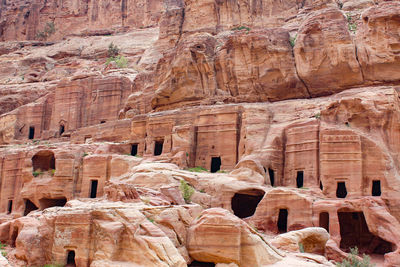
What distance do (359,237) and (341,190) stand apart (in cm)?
320

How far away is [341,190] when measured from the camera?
30828mm

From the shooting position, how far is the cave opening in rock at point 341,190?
30.5 m

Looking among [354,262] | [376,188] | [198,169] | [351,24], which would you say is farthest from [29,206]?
[351,24]

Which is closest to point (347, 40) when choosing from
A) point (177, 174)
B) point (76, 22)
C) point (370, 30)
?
point (370, 30)

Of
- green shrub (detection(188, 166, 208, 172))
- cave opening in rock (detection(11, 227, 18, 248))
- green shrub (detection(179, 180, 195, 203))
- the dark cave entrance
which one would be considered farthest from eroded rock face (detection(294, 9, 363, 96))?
the dark cave entrance

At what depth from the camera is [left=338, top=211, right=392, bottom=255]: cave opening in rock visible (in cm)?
2783

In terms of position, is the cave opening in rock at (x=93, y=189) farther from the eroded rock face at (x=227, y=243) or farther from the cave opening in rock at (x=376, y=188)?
the cave opening in rock at (x=376, y=188)

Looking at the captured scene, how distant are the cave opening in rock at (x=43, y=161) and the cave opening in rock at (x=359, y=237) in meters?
25.3

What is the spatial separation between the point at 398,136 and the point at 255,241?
15003 millimetres

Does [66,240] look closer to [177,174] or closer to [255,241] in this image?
[255,241]

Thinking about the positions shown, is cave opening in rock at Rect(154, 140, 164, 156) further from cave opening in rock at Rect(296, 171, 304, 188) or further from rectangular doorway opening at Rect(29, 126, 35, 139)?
rectangular doorway opening at Rect(29, 126, 35, 139)

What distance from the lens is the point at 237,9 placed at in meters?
52.4

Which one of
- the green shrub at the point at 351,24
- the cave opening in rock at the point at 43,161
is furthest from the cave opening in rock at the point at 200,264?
the cave opening in rock at the point at 43,161

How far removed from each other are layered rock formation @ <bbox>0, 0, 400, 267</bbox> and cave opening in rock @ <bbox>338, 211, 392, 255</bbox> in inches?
3.5
